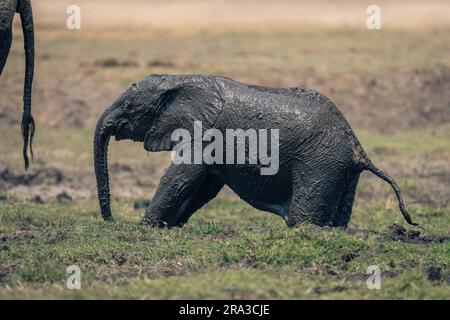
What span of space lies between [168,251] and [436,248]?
2.75 meters

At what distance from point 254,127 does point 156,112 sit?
4.09 feet

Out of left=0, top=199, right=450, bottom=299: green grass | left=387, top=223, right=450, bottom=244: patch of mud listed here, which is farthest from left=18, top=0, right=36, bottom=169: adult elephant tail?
left=387, top=223, right=450, bottom=244: patch of mud

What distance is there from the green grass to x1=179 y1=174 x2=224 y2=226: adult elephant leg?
248 millimetres

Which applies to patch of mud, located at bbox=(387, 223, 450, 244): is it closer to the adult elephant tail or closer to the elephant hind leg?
the elephant hind leg

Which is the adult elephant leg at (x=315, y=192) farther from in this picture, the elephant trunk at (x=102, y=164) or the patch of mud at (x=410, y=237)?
the elephant trunk at (x=102, y=164)

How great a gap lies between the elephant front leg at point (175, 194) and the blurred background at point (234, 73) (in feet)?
8.30

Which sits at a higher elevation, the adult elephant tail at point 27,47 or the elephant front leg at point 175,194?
the adult elephant tail at point 27,47

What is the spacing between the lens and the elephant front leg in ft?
47.3

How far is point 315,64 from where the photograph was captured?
28.7 m

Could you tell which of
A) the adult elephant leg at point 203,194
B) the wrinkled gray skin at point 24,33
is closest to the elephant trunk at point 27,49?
the wrinkled gray skin at point 24,33

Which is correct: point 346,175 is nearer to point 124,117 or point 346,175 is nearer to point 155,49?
point 124,117

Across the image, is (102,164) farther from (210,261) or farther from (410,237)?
(410,237)

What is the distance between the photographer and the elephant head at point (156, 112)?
575 inches
